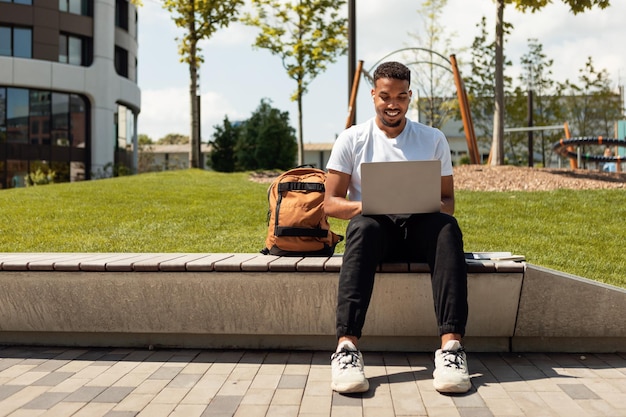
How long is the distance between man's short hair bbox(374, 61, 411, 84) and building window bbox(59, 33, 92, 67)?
106ft

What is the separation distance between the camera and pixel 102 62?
3400 cm

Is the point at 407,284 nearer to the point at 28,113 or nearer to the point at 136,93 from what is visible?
the point at 28,113

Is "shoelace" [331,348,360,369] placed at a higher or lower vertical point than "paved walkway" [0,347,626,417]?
higher

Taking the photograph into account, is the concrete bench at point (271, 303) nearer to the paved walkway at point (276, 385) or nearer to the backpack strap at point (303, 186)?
the paved walkway at point (276, 385)

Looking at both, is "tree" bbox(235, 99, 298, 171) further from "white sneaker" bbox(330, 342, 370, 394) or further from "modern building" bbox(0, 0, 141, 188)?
"white sneaker" bbox(330, 342, 370, 394)

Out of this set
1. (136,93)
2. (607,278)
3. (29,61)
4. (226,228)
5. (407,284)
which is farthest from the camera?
(136,93)

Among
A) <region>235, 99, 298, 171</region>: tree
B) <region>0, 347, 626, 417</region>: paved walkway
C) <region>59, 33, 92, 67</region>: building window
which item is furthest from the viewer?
<region>235, 99, 298, 171</region>: tree

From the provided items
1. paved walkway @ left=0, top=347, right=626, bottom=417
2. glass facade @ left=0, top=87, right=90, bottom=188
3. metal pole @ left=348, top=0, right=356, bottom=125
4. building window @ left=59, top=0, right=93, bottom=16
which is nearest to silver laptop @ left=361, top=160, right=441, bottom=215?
paved walkway @ left=0, top=347, right=626, bottom=417

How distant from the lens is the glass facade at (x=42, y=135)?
104 ft

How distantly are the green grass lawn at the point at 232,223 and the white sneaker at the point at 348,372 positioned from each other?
3457mm

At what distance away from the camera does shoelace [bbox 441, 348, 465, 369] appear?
3.32 metres

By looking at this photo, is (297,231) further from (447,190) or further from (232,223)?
(232,223)

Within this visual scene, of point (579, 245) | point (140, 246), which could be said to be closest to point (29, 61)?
point (140, 246)

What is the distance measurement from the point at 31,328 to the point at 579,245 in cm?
577
